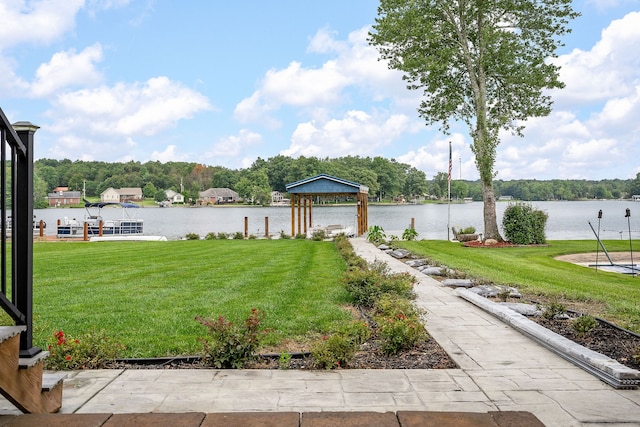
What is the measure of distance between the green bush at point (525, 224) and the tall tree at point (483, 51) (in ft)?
2.18

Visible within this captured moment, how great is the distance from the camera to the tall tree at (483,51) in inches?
798

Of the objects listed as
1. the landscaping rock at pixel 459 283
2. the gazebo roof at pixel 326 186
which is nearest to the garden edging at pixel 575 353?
the landscaping rock at pixel 459 283

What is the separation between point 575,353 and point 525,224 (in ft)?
55.2

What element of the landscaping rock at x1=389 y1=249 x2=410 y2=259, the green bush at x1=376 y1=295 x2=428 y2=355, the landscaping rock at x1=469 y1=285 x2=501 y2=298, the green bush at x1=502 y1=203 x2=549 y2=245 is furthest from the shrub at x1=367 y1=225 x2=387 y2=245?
the green bush at x1=376 y1=295 x2=428 y2=355

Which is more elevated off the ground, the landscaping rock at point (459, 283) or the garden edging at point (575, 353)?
the garden edging at point (575, 353)

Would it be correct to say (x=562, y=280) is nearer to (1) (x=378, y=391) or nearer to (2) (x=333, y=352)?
(2) (x=333, y=352)

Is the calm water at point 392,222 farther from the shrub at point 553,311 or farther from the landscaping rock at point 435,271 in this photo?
the shrub at point 553,311

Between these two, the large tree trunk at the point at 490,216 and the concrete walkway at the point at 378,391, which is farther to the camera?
the large tree trunk at the point at 490,216

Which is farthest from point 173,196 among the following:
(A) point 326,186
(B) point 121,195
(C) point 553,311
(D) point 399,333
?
(D) point 399,333

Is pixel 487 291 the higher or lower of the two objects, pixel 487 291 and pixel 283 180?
the lower

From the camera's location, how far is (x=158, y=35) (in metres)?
21.3

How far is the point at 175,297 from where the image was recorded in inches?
313

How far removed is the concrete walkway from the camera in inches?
130

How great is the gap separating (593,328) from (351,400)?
3.27 metres
